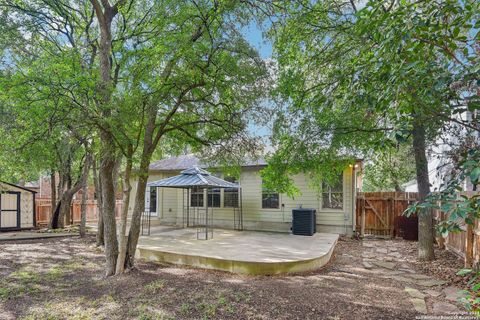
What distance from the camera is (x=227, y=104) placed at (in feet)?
19.9

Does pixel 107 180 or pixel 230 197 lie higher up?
pixel 107 180

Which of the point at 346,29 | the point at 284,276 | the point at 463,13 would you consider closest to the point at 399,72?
the point at 463,13

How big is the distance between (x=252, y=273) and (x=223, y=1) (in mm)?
4804

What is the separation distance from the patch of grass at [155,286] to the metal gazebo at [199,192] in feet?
11.8

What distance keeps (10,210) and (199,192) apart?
793cm

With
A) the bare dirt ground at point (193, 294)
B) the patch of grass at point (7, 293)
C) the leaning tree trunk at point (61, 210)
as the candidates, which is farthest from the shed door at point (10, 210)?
the patch of grass at point (7, 293)

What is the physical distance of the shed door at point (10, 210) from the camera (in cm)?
1270

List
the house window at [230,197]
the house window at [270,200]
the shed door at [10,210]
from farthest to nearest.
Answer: the shed door at [10,210] → the house window at [230,197] → the house window at [270,200]

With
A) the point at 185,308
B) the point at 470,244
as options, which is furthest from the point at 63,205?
the point at 470,244

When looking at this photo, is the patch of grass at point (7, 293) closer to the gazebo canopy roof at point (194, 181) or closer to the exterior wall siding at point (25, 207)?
the gazebo canopy roof at point (194, 181)

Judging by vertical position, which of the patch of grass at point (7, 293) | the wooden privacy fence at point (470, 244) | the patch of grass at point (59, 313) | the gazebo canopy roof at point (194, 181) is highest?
the gazebo canopy roof at point (194, 181)

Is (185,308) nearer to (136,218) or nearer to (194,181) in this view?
(136,218)

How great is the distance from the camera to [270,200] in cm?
1162

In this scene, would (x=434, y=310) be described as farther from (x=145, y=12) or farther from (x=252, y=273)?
(x=145, y=12)
